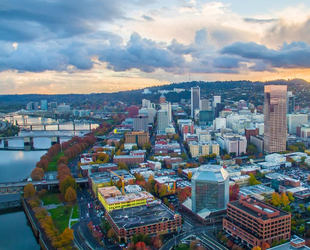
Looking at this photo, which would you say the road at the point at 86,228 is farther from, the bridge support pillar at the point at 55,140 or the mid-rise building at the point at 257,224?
the bridge support pillar at the point at 55,140

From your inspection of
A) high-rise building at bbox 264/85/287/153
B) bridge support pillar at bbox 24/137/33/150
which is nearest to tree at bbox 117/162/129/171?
high-rise building at bbox 264/85/287/153

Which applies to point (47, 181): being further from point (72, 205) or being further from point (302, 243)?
point (302, 243)

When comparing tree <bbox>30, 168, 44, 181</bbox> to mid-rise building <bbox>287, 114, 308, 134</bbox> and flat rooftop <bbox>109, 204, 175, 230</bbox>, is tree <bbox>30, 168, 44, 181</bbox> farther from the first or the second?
mid-rise building <bbox>287, 114, 308, 134</bbox>

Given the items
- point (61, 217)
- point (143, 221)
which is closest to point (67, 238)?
point (143, 221)

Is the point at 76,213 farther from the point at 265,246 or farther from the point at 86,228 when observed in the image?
the point at 265,246

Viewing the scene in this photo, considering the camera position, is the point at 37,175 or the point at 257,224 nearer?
the point at 257,224

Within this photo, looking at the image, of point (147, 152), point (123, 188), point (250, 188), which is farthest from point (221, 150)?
point (123, 188)
